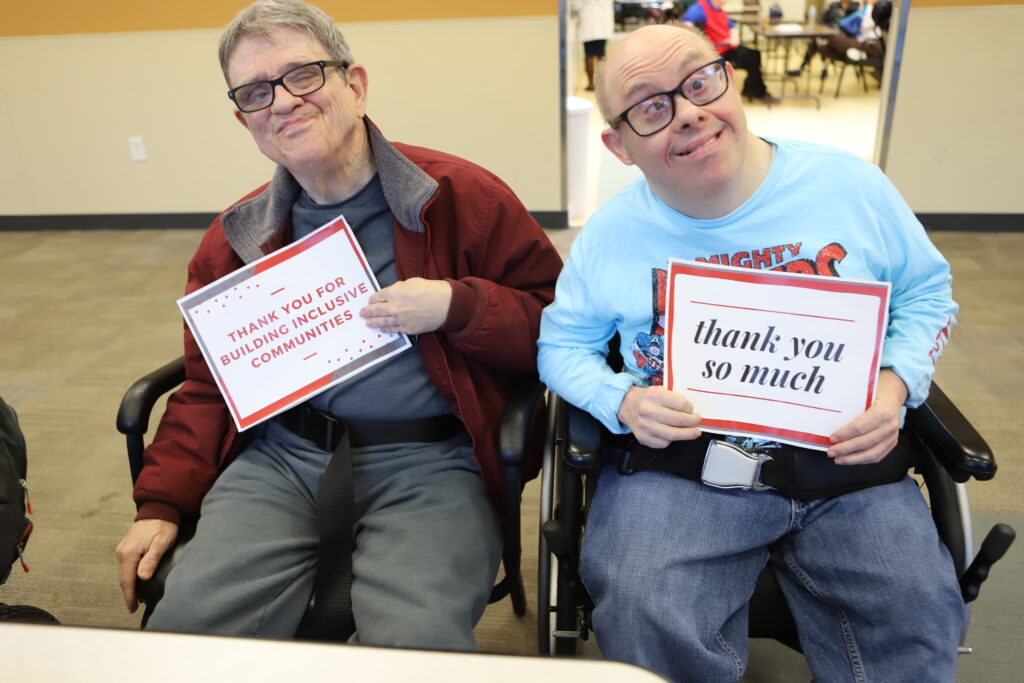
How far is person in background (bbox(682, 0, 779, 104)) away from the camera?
245 inches

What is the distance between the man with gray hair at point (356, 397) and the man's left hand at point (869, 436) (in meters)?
0.56

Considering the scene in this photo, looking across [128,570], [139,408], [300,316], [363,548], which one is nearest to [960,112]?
[300,316]

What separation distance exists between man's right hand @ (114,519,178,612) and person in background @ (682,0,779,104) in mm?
5760

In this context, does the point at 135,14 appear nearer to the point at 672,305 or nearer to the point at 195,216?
the point at 195,216

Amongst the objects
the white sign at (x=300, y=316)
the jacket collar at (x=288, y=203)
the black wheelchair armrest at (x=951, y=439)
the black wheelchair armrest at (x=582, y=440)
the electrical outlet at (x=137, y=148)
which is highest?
the jacket collar at (x=288, y=203)

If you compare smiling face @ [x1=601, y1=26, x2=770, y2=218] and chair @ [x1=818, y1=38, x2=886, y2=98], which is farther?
chair @ [x1=818, y1=38, x2=886, y2=98]

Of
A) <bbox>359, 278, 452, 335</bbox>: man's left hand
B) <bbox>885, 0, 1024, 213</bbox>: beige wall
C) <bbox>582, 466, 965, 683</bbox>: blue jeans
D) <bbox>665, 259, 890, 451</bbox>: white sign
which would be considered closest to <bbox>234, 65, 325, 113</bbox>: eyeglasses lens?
<bbox>359, 278, 452, 335</bbox>: man's left hand

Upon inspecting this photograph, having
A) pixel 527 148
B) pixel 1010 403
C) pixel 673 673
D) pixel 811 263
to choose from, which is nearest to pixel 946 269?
pixel 811 263

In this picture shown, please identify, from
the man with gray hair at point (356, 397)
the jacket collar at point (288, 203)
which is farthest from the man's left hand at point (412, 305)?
the jacket collar at point (288, 203)

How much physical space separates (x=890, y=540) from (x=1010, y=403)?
5.85 feet

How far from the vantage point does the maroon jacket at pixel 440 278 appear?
4.66 ft

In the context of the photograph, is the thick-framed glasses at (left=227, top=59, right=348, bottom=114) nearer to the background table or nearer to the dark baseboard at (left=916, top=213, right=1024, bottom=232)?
the dark baseboard at (left=916, top=213, right=1024, bottom=232)

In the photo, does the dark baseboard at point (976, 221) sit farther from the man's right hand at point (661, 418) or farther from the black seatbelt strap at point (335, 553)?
the black seatbelt strap at point (335, 553)

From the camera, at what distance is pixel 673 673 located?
1.22 metres
